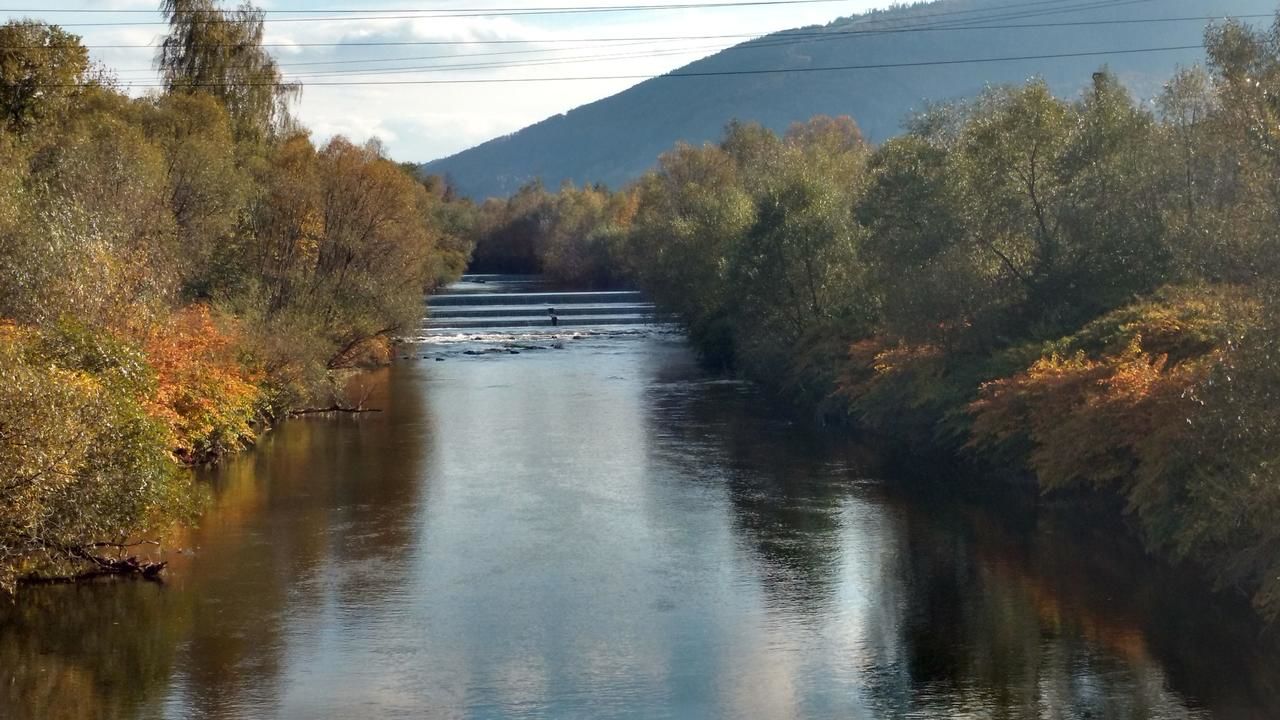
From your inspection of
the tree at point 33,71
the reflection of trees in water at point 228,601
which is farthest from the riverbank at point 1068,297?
the tree at point 33,71

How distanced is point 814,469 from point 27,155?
26299 millimetres

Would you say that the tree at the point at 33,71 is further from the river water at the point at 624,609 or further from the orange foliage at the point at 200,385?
the river water at the point at 624,609

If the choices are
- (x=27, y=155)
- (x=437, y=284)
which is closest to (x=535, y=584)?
(x=27, y=155)

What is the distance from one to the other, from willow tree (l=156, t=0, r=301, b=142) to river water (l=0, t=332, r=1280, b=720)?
2516 centimetres

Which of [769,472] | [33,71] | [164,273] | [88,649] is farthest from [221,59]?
[88,649]

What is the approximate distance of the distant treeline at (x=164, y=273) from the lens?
984 inches

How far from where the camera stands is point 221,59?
6125 cm

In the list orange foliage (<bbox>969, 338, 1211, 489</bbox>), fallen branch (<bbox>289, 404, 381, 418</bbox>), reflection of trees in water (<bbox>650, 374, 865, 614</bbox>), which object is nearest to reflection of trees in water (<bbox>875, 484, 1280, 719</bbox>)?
orange foliage (<bbox>969, 338, 1211, 489</bbox>)

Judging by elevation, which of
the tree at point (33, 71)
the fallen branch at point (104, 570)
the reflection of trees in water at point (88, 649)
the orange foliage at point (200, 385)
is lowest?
the reflection of trees in water at point (88, 649)

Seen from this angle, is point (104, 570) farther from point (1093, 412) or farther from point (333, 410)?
point (333, 410)

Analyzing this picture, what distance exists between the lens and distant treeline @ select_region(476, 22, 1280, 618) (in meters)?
24.5

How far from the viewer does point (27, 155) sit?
42781mm

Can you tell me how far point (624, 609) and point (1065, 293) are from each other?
19856 mm

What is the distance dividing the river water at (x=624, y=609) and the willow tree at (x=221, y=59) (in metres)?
25.2
